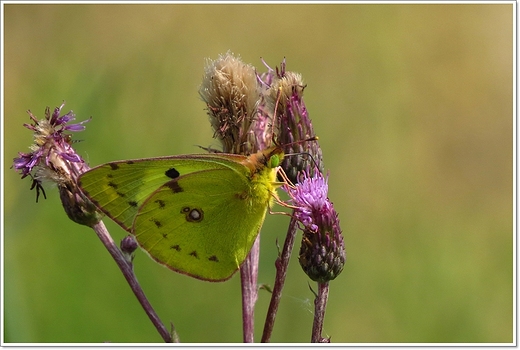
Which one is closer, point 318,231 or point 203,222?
point 318,231

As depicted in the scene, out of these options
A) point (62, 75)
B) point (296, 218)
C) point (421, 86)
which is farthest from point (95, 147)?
point (421, 86)

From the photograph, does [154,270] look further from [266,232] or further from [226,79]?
[226,79]

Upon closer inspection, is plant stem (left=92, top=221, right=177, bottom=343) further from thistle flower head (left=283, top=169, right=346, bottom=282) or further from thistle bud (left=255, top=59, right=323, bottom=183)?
thistle bud (left=255, top=59, right=323, bottom=183)

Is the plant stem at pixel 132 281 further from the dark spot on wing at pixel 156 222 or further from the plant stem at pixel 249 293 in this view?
the plant stem at pixel 249 293

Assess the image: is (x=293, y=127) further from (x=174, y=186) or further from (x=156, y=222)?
(x=156, y=222)

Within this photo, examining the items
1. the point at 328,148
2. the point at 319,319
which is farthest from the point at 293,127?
the point at 328,148

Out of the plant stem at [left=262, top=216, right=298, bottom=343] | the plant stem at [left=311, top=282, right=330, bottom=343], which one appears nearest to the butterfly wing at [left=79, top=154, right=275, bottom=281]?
the plant stem at [left=262, top=216, right=298, bottom=343]
